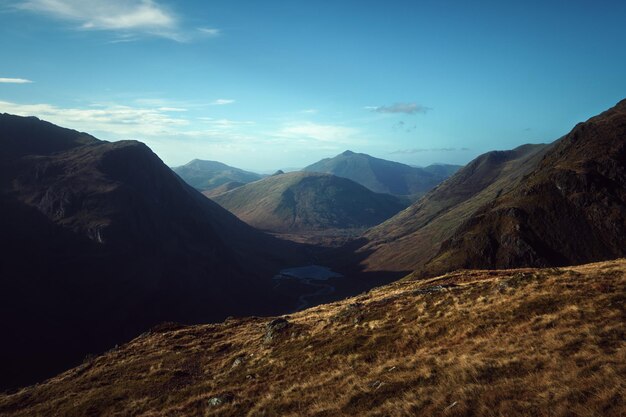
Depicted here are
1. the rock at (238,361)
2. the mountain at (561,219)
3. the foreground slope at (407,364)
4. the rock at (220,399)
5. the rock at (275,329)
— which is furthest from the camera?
the mountain at (561,219)

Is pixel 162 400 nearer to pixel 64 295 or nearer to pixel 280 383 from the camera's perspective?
pixel 280 383

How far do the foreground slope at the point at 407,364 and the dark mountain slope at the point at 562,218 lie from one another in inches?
5150

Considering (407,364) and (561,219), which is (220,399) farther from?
(561,219)

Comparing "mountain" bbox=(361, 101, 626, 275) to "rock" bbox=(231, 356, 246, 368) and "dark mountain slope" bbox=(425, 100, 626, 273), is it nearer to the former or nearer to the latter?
"dark mountain slope" bbox=(425, 100, 626, 273)

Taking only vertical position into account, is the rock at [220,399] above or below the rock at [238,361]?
above

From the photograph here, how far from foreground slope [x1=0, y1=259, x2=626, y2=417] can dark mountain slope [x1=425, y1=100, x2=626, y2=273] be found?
130815 mm

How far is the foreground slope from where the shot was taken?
1633 centimetres

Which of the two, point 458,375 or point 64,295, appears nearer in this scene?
point 458,375

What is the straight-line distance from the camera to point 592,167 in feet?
544

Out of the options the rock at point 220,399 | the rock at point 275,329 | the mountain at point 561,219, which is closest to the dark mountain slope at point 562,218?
the mountain at point 561,219

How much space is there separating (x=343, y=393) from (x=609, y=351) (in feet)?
44.3

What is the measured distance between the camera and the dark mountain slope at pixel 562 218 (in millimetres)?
145625

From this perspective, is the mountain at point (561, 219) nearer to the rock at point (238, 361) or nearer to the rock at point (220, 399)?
the rock at point (238, 361)

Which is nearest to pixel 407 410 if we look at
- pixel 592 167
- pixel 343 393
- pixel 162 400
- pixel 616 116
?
pixel 343 393
